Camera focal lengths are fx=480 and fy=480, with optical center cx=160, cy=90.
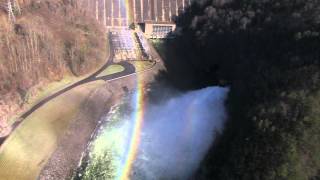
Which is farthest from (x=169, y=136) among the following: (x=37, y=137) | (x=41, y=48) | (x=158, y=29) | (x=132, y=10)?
(x=132, y=10)

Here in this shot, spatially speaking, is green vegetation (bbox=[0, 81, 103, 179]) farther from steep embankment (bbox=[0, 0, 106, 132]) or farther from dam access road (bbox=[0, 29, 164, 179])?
steep embankment (bbox=[0, 0, 106, 132])

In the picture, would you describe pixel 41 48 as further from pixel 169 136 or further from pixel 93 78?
pixel 169 136

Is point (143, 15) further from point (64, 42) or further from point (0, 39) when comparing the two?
point (0, 39)

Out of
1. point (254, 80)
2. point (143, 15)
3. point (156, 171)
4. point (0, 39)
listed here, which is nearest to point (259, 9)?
point (254, 80)

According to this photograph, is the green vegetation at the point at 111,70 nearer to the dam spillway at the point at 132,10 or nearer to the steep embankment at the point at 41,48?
the steep embankment at the point at 41,48

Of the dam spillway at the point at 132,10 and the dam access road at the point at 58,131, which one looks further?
the dam spillway at the point at 132,10

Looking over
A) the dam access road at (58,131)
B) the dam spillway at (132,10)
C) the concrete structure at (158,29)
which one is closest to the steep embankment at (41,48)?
the dam access road at (58,131)

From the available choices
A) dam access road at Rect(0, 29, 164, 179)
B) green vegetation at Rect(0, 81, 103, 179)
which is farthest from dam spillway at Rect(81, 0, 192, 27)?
green vegetation at Rect(0, 81, 103, 179)
